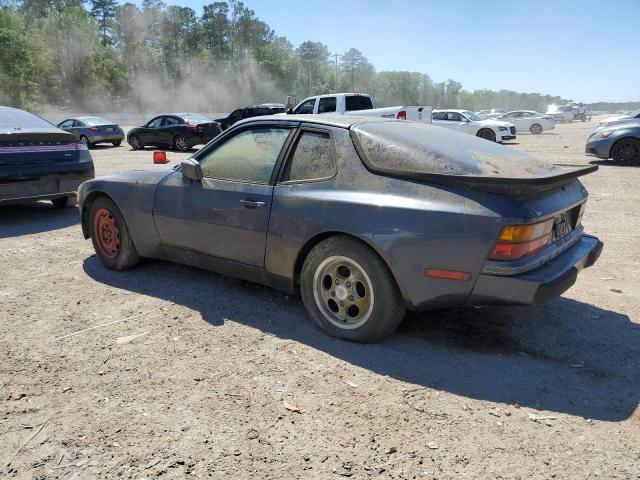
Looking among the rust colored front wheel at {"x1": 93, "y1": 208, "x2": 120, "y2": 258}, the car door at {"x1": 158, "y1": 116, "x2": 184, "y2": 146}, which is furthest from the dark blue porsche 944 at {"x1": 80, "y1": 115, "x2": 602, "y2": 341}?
the car door at {"x1": 158, "y1": 116, "x2": 184, "y2": 146}

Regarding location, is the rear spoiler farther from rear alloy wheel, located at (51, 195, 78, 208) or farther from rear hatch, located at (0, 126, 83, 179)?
rear alloy wheel, located at (51, 195, 78, 208)

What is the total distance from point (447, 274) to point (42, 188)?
5.95 meters

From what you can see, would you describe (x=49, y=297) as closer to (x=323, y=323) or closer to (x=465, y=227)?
(x=323, y=323)

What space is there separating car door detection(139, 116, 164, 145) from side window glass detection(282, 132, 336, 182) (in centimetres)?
1646

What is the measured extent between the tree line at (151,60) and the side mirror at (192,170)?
56.9 metres

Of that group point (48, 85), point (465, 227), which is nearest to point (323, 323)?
point (465, 227)

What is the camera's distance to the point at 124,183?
441 centimetres

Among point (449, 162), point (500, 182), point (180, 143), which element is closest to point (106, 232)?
point (449, 162)

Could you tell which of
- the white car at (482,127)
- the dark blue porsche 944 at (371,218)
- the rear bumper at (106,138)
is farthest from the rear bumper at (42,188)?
the white car at (482,127)

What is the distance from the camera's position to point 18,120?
23.2 ft

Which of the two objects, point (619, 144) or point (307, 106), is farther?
point (307, 106)

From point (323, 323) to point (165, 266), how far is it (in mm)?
2158

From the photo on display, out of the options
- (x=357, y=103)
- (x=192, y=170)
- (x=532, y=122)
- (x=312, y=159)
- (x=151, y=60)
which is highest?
(x=151, y=60)

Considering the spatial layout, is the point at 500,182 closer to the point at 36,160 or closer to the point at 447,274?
the point at 447,274
